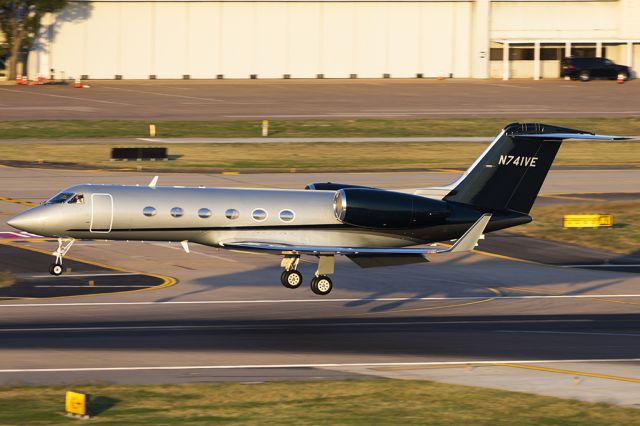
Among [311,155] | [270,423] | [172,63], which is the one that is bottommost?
[270,423]

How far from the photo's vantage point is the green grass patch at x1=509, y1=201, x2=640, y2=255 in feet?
162

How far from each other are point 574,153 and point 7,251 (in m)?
43.6

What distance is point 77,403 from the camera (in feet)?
76.8

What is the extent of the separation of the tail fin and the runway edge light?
17173 mm

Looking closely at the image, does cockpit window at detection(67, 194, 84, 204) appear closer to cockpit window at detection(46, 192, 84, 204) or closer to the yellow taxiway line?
cockpit window at detection(46, 192, 84, 204)

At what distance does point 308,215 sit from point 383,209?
7.90ft

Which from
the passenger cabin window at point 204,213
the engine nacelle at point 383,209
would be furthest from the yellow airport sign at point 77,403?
the engine nacelle at point 383,209

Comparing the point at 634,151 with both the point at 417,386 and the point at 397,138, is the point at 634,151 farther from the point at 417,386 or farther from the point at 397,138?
the point at 417,386

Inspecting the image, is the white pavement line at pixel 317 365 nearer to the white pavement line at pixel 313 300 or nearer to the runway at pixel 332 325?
the runway at pixel 332 325

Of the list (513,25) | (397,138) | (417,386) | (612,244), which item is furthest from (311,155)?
(513,25)

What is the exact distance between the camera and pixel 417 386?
27.1m

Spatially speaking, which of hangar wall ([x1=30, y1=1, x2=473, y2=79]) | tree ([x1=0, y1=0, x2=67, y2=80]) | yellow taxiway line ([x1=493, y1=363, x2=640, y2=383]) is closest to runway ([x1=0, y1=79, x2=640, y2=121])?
hangar wall ([x1=30, y1=1, x2=473, y2=79])

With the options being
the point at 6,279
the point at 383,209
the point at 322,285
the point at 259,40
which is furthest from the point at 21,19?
the point at 383,209

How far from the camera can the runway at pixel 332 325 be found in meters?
28.7
